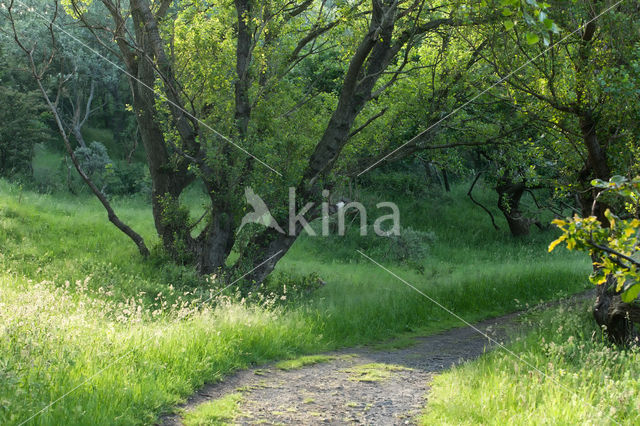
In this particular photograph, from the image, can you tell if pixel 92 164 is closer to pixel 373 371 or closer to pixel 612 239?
pixel 373 371

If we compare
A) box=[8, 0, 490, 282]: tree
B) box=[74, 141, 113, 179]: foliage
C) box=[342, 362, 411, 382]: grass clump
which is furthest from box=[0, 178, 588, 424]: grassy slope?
box=[74, 141, 113, 179]: foliage

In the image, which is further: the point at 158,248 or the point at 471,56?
the point at 158,248

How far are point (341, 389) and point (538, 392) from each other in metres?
2.45

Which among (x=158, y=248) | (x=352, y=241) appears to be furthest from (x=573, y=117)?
(x=352, y=241)

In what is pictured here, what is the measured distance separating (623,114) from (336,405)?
239 inches

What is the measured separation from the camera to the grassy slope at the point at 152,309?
231 inches

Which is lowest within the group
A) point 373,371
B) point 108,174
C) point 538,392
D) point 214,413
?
point 373,371

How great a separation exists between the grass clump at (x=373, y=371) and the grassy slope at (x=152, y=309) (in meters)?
1.24

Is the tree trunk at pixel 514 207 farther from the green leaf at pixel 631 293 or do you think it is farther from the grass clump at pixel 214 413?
the green leaf at pixel 631 293

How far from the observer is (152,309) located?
11797 millimetres

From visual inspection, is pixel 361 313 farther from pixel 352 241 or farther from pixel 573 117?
pixel 352 241

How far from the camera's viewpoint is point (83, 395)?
5562mm

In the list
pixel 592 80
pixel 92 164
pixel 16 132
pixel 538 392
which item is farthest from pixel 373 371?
pixel 16 132

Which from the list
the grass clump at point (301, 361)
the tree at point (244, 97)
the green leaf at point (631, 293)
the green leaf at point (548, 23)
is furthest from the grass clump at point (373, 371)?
the green leaf at point (548, 23)
